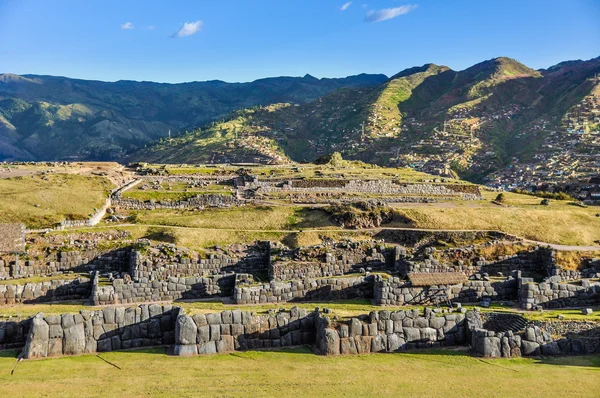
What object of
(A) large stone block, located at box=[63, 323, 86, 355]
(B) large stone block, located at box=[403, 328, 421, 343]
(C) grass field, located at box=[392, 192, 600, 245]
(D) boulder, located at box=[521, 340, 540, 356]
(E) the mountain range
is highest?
(E) the mountain range

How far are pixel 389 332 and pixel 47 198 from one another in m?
37.0

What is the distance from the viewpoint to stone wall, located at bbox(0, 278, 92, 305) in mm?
30969

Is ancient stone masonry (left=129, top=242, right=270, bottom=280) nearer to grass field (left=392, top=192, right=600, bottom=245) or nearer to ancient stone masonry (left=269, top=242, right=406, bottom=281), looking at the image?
ancient stone masonry (left=269, top=242, right=406, bottom=281)

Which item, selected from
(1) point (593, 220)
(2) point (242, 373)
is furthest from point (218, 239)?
(1) point (593, 220)

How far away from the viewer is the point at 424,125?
145 m

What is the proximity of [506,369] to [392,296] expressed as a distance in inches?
538

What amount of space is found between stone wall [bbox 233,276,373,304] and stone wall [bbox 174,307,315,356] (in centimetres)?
1226

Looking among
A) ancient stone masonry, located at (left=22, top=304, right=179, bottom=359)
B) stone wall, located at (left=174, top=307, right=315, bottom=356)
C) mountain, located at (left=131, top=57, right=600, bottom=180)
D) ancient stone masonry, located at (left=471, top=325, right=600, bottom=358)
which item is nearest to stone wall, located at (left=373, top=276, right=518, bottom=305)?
ancient stone masonry, located at (left=471, top=325, right=600, bottom=358)

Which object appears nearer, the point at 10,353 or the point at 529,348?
the point at 10,353

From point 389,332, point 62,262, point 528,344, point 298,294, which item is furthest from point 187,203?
point 528,344

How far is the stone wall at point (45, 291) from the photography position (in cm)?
3097

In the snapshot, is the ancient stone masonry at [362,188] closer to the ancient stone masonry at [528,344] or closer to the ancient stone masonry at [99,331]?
the ancient stone masonry at [528,344]

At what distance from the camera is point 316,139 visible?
16438 centimetres

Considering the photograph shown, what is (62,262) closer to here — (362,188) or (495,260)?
(495,260)
